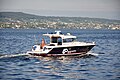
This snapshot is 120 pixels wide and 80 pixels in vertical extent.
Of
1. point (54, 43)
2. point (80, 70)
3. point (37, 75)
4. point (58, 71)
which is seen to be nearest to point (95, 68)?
point (80, 70)

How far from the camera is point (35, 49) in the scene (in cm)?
4588

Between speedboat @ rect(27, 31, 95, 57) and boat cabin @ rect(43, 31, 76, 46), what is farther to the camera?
boat cabin @ rect(43, 31, 76, 46)

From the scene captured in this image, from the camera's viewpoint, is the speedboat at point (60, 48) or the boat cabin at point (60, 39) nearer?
the speedboat at point (60, 48)

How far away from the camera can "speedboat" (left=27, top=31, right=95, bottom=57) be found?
146 ft

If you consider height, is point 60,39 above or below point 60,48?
above

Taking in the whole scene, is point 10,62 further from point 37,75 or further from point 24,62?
point 37,75

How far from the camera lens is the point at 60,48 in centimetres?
4478

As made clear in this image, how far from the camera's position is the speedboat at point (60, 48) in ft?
146

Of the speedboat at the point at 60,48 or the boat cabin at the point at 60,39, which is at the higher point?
the boat cabin at the point at 60,39

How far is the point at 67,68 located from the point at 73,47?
372 inches

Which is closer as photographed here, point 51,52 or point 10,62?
point 10,62

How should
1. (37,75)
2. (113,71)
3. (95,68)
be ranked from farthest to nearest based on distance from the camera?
(95,68), (113,71), (37,75)

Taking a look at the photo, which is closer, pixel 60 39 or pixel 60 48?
pixel 60 48

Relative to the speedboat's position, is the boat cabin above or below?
above
